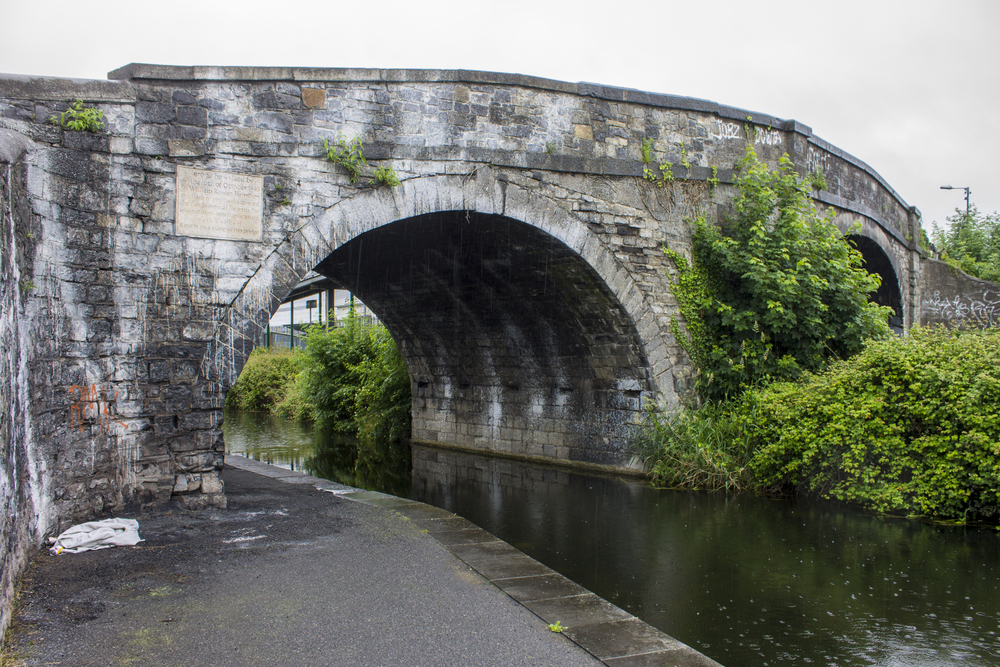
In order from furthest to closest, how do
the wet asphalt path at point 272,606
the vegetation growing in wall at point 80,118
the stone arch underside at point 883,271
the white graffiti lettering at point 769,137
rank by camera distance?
the stone arch underside at point 883,271 < the white graffiti lettering at point 769,137 < the vegetation growing in wall at point 80,118 < the wet asphalt path at point 272,606

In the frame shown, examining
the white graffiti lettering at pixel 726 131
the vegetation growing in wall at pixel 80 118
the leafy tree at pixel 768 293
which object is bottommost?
the leafy tree at pixel 768 293

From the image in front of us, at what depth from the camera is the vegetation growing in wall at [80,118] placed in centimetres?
565

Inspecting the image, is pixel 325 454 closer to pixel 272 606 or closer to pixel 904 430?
pixel 904 430

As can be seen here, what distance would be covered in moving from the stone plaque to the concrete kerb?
2.74m

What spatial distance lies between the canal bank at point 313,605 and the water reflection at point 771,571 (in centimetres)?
85

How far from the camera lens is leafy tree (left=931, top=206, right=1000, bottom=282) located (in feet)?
50.0

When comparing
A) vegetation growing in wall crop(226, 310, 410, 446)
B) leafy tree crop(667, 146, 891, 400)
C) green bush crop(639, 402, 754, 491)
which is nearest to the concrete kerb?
green bush crop(639, 402, 754, 491)

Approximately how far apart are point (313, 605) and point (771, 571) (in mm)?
3277

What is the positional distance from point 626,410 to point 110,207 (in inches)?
240

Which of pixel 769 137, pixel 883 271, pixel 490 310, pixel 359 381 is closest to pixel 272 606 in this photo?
pixel 490 310

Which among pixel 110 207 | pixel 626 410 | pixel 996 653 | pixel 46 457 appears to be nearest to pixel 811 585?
pixel 996 653

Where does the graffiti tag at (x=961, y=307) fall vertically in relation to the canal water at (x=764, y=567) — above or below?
above

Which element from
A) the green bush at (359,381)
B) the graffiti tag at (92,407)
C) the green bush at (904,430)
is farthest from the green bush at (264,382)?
the green bush at (904,430)

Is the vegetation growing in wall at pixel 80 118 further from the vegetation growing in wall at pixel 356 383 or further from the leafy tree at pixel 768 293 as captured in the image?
the vegetation growing in wall at pixel 356 383
